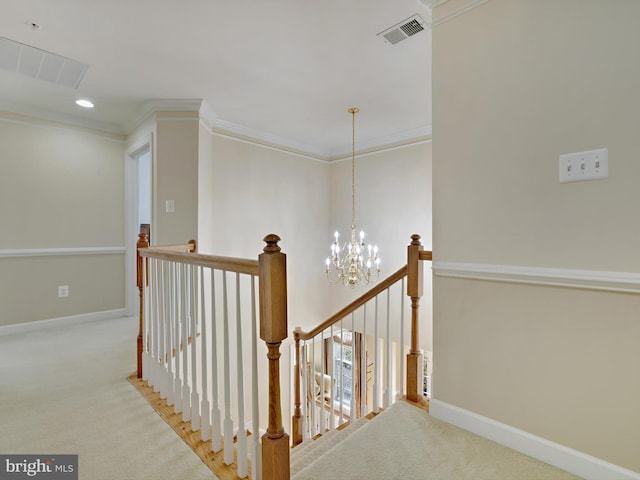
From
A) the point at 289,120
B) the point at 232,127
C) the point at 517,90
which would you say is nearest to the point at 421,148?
the point at 289,120

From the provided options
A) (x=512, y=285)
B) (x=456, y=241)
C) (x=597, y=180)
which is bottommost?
(x=512, y=285)

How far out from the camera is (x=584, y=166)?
4.19 feet

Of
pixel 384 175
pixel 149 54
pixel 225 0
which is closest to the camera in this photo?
pixel 225 0

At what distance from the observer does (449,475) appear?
52.0 inches

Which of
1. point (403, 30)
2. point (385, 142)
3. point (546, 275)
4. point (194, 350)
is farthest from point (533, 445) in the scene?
point (385, 142)

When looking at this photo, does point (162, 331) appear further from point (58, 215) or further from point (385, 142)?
point (385, 142)

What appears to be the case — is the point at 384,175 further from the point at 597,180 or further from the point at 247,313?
the point at 597,180

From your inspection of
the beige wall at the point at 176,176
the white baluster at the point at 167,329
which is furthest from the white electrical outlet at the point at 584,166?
the beige wall at the point at 176,176

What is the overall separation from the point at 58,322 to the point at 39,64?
2.65 m

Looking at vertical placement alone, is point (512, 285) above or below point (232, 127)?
below

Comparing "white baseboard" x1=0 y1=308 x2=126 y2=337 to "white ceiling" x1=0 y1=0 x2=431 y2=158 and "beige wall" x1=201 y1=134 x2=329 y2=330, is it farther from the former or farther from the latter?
"white ceiling" x1=0 y1=0 x2=431 y2=158

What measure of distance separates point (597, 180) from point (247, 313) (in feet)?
12.6

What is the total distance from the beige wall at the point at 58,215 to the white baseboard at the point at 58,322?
0.05 metres

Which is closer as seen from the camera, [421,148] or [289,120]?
[289,120]
